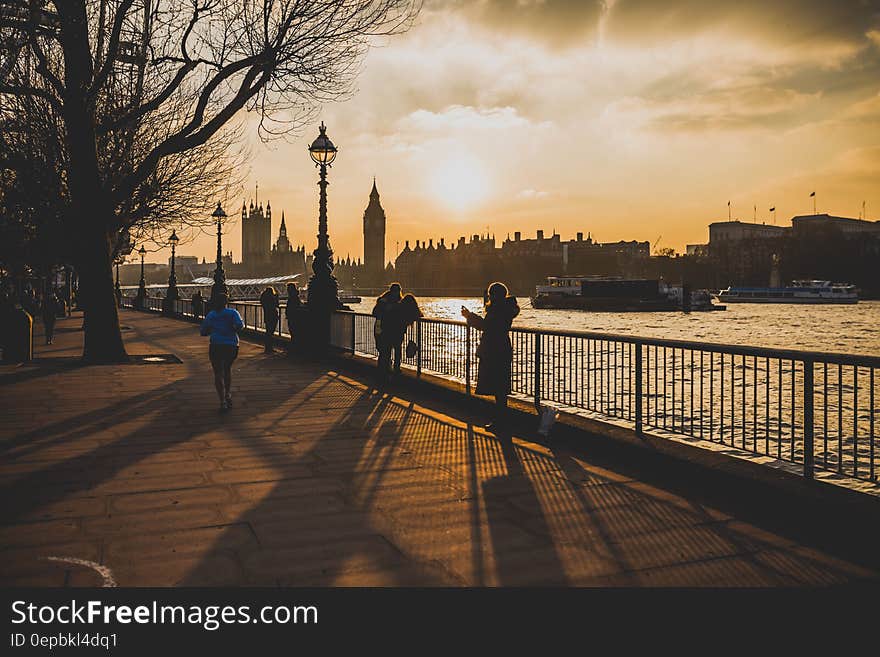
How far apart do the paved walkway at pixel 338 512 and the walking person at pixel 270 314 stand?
34.0 feet

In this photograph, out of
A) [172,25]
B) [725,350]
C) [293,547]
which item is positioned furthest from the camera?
[172,25]

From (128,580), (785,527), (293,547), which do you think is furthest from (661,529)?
(128,580)

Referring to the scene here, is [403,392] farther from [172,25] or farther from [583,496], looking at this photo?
[172,25]

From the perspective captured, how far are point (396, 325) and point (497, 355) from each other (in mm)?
4443

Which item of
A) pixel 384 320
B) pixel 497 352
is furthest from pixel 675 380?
pixel 497 352

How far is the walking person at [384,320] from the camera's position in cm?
1320

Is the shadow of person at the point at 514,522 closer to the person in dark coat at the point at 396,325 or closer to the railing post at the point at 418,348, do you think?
the railing post at the point at 418,348

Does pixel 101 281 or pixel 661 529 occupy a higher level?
pixel 101 281

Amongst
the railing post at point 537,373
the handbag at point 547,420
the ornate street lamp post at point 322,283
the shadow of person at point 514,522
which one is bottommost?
the shadow of person at point 514,522

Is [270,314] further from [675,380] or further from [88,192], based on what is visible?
[675,380]

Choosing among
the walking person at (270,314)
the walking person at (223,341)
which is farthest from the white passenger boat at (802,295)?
the walking person at (223,341)

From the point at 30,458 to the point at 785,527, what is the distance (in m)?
6.86

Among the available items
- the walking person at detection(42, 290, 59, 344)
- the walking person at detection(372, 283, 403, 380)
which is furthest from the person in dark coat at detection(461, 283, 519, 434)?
the walking person at detection(42, 290, 59, 344)

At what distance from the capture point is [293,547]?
484 centimetres
